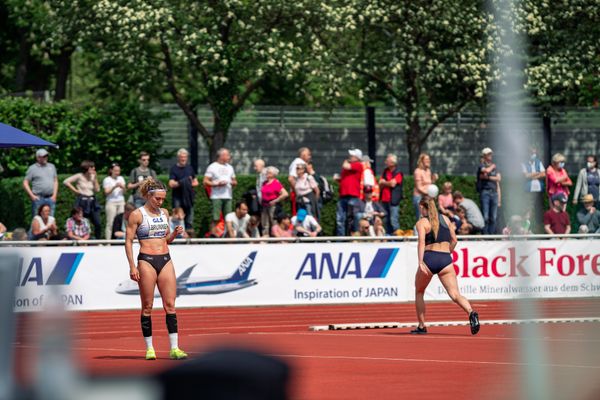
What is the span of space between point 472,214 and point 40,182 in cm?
841

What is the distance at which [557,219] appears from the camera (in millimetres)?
24859

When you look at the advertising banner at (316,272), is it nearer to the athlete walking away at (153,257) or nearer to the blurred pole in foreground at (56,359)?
the athlete walking away at (153,257)

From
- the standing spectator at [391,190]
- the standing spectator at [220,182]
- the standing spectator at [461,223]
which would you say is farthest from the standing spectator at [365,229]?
the standing spectator at [220,182]

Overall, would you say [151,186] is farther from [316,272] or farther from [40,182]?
[40,182]

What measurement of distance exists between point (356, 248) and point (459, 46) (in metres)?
9.71

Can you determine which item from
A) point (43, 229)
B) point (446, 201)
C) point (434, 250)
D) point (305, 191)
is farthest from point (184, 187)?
point (434, 250)

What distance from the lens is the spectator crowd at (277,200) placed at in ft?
74.6

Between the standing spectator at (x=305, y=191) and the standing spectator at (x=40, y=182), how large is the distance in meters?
4.47

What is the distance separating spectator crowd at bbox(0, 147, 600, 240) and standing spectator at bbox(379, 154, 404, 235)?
19 mm

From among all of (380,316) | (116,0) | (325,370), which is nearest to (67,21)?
(116,0)

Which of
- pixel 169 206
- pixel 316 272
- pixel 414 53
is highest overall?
pixel 414 53

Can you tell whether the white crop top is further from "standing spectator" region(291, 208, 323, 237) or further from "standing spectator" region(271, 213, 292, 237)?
"standing spectator" region(291, 208, 323, 237)

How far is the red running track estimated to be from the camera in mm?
3219

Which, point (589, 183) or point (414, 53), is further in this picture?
point (414, 53)
